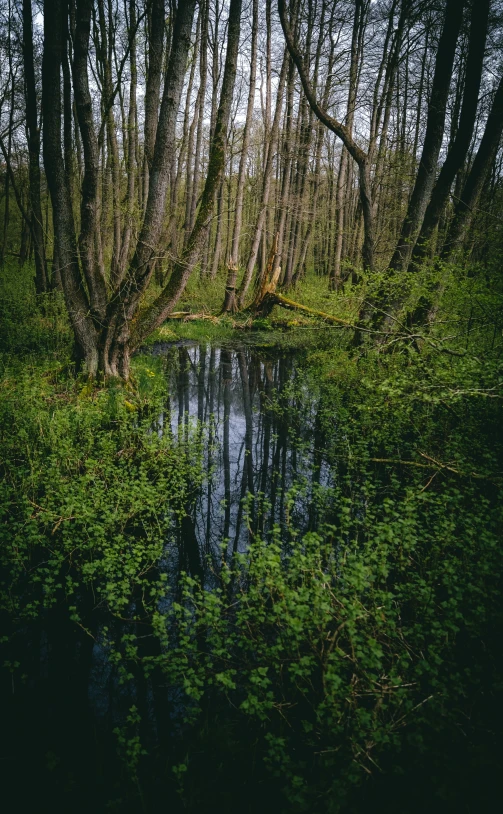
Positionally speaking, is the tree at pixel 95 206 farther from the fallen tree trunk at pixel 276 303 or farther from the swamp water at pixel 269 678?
the fallen tree trunk at pixel 276 303

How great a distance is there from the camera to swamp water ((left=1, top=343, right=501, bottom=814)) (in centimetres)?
194

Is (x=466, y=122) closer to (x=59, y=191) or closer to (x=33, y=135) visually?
(x=59, y=191)

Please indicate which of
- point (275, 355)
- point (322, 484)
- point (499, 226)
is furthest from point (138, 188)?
point (322, 484)

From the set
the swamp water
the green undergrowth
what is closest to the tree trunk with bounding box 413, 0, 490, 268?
the green undergrowth

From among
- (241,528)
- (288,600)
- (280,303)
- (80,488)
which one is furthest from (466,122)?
(280,303)

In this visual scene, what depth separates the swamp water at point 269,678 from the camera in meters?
1.94

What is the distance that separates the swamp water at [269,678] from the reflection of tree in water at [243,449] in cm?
6

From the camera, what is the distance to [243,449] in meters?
6.29

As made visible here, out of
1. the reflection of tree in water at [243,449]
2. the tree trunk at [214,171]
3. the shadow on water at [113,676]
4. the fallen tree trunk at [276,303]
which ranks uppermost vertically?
the tree trunk at [214,171]

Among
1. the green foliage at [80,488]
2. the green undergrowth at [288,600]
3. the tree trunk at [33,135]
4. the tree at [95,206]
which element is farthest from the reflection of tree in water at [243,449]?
the tree trunk at [33,135]

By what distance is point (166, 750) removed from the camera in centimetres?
233

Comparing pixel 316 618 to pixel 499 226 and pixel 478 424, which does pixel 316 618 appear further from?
pixel 499 226

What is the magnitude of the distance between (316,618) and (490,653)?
96cm

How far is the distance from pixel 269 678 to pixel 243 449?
379cm
